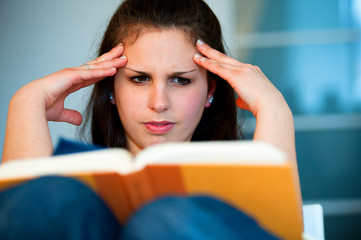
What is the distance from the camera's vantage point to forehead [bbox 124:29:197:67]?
0.98 metres

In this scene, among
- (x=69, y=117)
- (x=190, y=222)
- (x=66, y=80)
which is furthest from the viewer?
(x=69, y=117)

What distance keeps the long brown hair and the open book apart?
24.1 inches

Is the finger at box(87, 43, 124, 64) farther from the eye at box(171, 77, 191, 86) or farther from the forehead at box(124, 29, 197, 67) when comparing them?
the eye at box(171, 77, 191, 86)

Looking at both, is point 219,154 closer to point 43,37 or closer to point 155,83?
point 155,83

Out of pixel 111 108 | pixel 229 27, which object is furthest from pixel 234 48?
pixel 111 108

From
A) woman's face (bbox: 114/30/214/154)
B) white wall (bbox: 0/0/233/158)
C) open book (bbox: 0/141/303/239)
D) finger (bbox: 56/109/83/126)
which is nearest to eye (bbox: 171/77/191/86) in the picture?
woman's face (bbox: 114/30/214/154)

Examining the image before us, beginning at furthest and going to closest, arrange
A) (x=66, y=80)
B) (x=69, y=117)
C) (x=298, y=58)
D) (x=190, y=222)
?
1. (x=298, y=58)
2. (x=69, y=117)
3. (x=66, y=80)
4. (x=190, y=222)

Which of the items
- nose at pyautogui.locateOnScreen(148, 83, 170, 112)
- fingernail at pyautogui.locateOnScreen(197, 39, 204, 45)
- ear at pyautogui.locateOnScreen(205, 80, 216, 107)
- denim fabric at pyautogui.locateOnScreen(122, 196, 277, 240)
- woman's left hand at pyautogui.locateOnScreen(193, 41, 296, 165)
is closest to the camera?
denim fabric at pyautogui.locateOnScreen(122, 196, 277, 240)

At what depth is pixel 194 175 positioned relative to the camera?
483 millimetres

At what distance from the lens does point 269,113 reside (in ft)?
2.80

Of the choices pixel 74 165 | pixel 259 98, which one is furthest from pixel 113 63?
pixel 74 165

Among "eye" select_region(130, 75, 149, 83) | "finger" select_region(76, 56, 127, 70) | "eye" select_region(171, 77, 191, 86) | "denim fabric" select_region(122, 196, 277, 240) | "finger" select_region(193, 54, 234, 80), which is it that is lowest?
"denim fabric" select_region(122, 196, 277, 240)

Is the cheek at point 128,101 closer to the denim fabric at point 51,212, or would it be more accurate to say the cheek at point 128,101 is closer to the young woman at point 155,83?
the young woman at point 155,83

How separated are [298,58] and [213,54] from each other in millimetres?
1443
